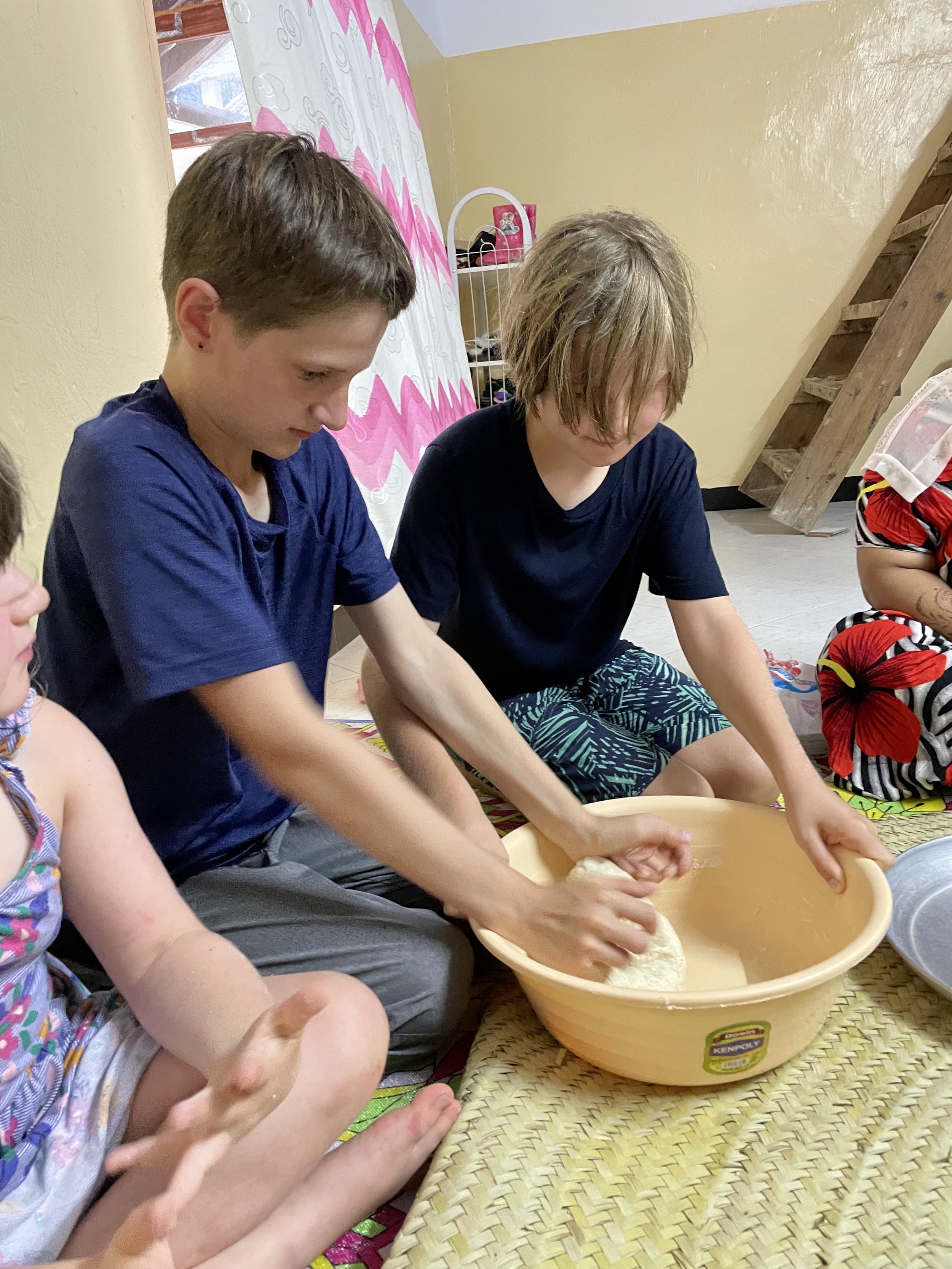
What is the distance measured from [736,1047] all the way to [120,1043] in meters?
0.41

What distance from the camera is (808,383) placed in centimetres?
301

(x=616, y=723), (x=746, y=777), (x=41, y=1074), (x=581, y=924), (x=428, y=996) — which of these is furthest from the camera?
(x=616, y=723)

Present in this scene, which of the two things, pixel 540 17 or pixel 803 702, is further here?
pixel 540 17

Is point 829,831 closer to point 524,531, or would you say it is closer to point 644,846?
point 644,846

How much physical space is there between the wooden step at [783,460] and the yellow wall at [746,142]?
0.60 ft

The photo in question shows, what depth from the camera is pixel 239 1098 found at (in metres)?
0.41

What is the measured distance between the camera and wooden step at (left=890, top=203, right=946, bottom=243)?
8.62ft

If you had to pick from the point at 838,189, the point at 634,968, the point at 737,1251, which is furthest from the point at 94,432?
the point at 838,189

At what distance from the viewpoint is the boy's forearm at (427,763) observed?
2.73 feet

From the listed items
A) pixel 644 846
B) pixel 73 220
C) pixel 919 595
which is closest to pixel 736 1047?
pixel 644 846

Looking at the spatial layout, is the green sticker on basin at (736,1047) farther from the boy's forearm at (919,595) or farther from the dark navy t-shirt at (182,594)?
the boy's forearm at (919,595)

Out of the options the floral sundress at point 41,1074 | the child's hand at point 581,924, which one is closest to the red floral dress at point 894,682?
the child's hand at point 581,924

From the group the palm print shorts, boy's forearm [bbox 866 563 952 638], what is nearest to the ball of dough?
the palm print shorts

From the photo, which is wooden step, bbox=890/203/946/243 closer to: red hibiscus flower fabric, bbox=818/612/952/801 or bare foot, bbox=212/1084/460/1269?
red hibiscus flower fabric, bbox=818/612/952/801
